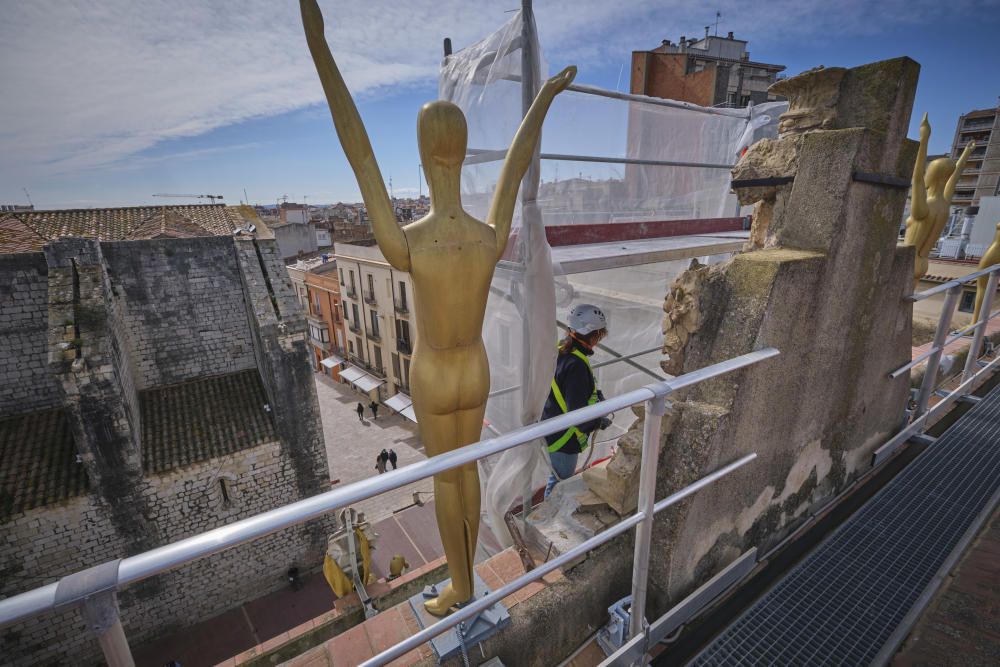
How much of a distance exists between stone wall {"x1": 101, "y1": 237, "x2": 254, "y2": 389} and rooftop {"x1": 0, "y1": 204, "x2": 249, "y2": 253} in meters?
2.02

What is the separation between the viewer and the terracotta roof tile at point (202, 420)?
9.30 meters

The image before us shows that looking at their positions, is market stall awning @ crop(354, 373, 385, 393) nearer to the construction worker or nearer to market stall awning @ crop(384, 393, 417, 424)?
market stall awning @ crop(384, 393, 417, 424)

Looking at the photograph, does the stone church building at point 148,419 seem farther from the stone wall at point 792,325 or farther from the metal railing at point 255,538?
the stone wall at point 792,325

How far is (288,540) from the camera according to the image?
10.5 meters

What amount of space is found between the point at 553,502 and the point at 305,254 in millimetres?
37668

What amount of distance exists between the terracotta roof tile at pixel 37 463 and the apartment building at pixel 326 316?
15.1m

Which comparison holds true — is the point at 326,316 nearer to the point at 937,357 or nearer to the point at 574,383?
the point at 574,383

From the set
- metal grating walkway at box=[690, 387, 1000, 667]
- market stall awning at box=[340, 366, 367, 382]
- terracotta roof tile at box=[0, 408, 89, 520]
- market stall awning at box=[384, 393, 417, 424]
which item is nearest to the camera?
metal grating walkway at box=[690, 387, 1000, 667]

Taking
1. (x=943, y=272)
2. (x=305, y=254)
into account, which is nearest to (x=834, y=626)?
(x=943, y=272)

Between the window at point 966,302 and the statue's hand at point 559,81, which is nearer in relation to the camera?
the statue's hand at point 559,81

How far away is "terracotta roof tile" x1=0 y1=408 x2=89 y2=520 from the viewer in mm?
7836

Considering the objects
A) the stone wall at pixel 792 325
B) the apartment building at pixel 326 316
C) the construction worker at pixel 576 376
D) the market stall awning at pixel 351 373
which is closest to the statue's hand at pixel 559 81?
the stone wall at pixel 792 325

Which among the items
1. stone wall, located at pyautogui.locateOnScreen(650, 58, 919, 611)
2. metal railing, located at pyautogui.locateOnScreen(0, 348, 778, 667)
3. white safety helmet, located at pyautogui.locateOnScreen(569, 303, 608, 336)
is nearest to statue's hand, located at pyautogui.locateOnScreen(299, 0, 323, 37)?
metal railing, located at pyautogui.locateOnScreen(0, 348, 778, 667)

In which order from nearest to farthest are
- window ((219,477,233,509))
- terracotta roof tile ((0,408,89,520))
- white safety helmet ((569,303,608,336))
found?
1. white safety helmet ((569,303,608,336))
2. terracotta roof tile ((0,408,89,520))
3. window ((219,477,233,509))
